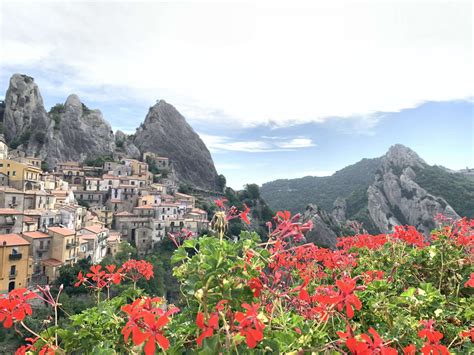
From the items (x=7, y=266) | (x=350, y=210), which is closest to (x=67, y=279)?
(x=7, y=266)

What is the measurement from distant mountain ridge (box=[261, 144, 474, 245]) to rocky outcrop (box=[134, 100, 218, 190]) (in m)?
34.5

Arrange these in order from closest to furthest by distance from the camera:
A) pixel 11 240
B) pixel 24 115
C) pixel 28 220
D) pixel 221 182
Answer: pixel 11 240, pixel 28 220, pixel 24 115, pixel 221 182

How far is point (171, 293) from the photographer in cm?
5347

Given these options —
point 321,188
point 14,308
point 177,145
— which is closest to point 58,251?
point 14,308

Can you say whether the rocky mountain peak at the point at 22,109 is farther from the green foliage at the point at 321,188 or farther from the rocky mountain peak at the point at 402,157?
the rocky mountain peak at the point at 402,157

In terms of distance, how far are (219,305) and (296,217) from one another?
46.3 inches

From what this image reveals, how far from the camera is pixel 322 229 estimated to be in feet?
265

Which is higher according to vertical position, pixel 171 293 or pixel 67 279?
pixel 67 279

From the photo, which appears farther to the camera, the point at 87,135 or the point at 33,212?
the point at 87,135

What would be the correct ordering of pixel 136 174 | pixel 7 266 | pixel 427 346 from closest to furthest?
1. pixel 427 346
2. pixel 7 266
3. pixel 136 174

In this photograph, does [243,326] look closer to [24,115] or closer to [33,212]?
[33,212]

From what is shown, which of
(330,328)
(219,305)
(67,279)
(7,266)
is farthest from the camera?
(67,279)

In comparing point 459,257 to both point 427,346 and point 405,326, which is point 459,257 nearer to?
point 405,326

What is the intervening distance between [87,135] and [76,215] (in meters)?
57.3
